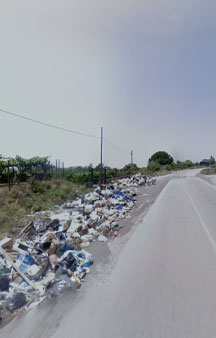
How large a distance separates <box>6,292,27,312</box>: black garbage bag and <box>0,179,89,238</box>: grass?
316 cm

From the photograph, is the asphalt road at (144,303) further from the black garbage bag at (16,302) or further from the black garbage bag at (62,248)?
the black garbage bag at (62,248)

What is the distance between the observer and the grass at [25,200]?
22.3 ft

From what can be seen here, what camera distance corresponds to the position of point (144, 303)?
2.85m

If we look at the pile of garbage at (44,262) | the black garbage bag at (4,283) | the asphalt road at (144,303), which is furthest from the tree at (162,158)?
the black garbage bag at (4,283)

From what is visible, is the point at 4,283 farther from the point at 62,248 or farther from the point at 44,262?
the point at 62,248

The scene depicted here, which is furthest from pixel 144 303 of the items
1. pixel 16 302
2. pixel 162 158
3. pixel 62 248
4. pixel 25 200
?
pixel 162 158

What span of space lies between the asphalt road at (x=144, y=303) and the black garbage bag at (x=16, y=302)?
25 centimetres

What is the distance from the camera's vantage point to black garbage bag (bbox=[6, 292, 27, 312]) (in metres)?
2.84

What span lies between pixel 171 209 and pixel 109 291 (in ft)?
22.1

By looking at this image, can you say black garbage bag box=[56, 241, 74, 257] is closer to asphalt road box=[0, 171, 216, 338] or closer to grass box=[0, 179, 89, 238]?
asphalt road box=[0, 171, 216, 338]

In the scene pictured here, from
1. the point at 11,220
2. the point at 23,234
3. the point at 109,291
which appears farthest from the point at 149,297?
the point at 11,220

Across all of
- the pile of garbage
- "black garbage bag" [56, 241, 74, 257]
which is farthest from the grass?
"black garbage bag" [56, 241, 74, 257]

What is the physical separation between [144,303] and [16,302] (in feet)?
6.24

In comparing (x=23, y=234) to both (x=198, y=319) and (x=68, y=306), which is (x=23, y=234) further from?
(x=198, y=319)
